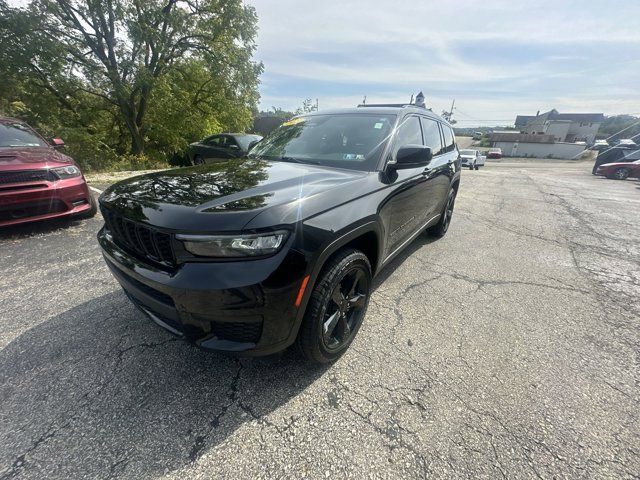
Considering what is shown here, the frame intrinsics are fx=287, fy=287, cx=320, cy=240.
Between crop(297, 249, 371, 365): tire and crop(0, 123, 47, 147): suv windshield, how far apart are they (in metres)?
5.26

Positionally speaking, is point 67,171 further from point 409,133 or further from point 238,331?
point 409,133

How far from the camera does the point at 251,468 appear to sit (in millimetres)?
1419

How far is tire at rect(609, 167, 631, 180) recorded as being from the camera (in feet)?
53.9

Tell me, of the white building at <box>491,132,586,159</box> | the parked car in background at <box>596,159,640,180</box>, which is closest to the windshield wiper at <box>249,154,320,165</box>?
the parked car in background at <box>596,159,640,180</box>

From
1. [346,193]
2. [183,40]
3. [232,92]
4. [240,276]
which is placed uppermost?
[183,40]

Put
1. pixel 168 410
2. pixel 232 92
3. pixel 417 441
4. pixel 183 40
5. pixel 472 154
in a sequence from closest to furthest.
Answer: pixel 417 441 < pixel 168 410 < pixel 183 40 < pixel 232 92 < pixel 472 154

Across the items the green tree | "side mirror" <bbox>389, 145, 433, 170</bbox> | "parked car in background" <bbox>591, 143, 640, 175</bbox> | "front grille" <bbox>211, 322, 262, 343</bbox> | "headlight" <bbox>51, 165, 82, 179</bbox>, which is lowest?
"parked car in background" <bbox>591, 143, 640, 175</bbox>

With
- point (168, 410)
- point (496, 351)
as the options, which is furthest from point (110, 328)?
point (496, 351)

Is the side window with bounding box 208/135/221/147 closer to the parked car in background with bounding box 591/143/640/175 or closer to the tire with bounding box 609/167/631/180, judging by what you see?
the tire with bounding box 609/167/631/180

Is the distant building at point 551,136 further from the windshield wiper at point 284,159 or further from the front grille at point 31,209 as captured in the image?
the front grille at point 31,209

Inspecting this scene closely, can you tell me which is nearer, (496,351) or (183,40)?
(496,351)

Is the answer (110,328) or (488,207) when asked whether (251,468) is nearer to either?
(110,328)

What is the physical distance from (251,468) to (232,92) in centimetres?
1881

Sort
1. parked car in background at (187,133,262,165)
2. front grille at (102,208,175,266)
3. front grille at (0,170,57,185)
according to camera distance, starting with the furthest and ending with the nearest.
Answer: parked car in background at (187,133,262,165), front grille at (0,170,57,185), front grille at (102,208,175,266)
